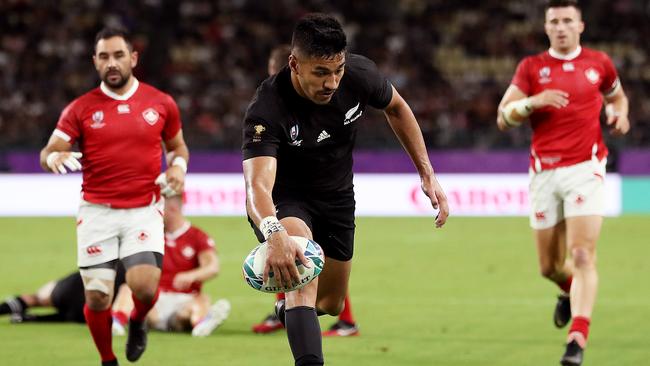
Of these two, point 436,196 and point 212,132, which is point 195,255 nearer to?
point 436,196

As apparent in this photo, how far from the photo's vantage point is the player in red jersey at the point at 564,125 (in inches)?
335

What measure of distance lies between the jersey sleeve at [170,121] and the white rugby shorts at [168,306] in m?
1.95

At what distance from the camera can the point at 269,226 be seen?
18.4 ft

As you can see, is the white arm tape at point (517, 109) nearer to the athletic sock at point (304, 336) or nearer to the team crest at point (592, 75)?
the team crest at point (592, 75)

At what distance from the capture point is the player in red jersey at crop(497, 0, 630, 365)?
8.50m

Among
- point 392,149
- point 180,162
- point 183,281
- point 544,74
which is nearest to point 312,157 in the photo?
point 180,162

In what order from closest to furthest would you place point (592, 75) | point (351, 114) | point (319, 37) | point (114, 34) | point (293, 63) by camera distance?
point (319, 37) < point (293, 63) < point (351, 114) < point (114, 34) < point (592, 75)

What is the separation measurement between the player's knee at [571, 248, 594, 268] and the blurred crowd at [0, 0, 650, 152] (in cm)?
1483

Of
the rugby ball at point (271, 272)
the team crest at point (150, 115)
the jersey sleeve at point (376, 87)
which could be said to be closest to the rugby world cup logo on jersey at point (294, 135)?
the jersey sleeve at point (376, 87)

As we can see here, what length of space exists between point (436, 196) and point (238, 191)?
14.5 m

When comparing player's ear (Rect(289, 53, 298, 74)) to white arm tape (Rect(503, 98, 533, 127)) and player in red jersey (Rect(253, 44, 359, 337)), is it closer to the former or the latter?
white arm tape (Rect(503, 98, 533, 127))

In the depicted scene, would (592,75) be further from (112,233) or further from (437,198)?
(112,233)

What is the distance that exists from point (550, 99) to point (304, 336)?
10.5 ft

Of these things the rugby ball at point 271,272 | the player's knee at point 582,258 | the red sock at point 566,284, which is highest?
the rugby ball at point 271,272
